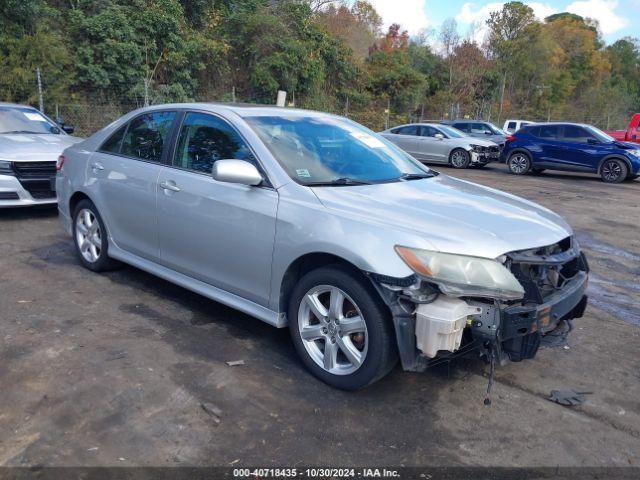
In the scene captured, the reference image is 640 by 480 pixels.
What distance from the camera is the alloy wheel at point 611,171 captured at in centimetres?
1566

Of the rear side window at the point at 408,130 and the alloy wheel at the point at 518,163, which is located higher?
the rear side window at the point at 408,130

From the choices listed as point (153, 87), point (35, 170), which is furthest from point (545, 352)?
point (153, 87)

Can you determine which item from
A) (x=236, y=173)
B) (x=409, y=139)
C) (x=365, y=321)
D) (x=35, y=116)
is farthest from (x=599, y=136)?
(x=365, y=321)

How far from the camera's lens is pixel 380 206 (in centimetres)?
351

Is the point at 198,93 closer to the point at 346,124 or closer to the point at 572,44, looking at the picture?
the point at 346,124

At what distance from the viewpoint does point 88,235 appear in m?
5.58

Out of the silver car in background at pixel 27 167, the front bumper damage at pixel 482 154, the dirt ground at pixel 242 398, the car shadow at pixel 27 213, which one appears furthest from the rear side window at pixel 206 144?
the front bumper damage at pixel 482 154

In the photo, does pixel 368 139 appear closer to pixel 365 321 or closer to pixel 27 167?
pixel 365 321

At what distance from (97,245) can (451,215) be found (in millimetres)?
3534

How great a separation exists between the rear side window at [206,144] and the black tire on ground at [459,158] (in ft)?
48.9

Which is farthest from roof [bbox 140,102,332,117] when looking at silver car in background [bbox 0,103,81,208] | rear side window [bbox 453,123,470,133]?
rear side window [bbox 453,123,470,133]

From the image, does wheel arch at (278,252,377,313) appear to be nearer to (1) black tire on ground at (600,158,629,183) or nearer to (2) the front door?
(2) the front door

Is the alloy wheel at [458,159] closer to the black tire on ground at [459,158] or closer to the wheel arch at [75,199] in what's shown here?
→ the black tire on ground at [459,158]

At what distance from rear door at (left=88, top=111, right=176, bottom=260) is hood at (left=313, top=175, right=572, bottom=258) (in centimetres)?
170
